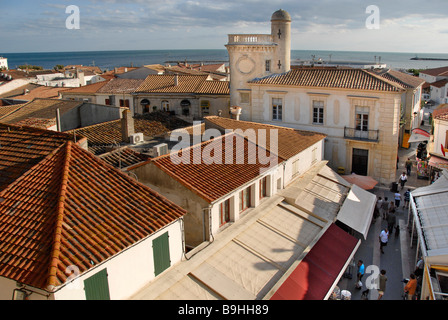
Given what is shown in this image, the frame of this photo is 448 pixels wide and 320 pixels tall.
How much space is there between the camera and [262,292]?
1227cm

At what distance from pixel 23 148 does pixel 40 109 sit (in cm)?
1952

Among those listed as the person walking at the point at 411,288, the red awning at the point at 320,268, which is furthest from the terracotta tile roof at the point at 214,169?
the person walking at the point at 411,288

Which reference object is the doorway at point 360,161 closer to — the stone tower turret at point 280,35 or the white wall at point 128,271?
the stone tower turret at point 280,35

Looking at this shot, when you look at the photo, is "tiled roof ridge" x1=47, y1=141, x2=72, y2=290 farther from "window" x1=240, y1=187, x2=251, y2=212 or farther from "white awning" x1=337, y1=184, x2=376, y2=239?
"white awning" x1=337, y1=184, x2=376, y2=239

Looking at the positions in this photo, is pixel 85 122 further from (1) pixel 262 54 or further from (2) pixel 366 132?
(2) pixel 366 132

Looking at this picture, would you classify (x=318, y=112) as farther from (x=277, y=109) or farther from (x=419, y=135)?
(x=419, y=135)

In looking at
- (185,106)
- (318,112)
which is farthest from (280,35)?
(185,106)

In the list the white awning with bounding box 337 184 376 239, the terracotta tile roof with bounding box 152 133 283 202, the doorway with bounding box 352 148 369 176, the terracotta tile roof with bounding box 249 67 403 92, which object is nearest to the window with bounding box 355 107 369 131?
the terracotta tile roof with bounding box 249 67 403 92

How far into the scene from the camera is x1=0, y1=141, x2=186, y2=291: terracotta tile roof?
8.89 meters

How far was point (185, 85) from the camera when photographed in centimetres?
3788

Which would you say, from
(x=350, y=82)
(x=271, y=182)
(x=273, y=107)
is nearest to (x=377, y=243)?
(x=271, y=182)

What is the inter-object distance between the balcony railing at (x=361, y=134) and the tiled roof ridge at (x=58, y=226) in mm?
20502

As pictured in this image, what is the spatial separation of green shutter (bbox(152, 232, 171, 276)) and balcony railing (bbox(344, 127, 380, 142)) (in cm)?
1978
